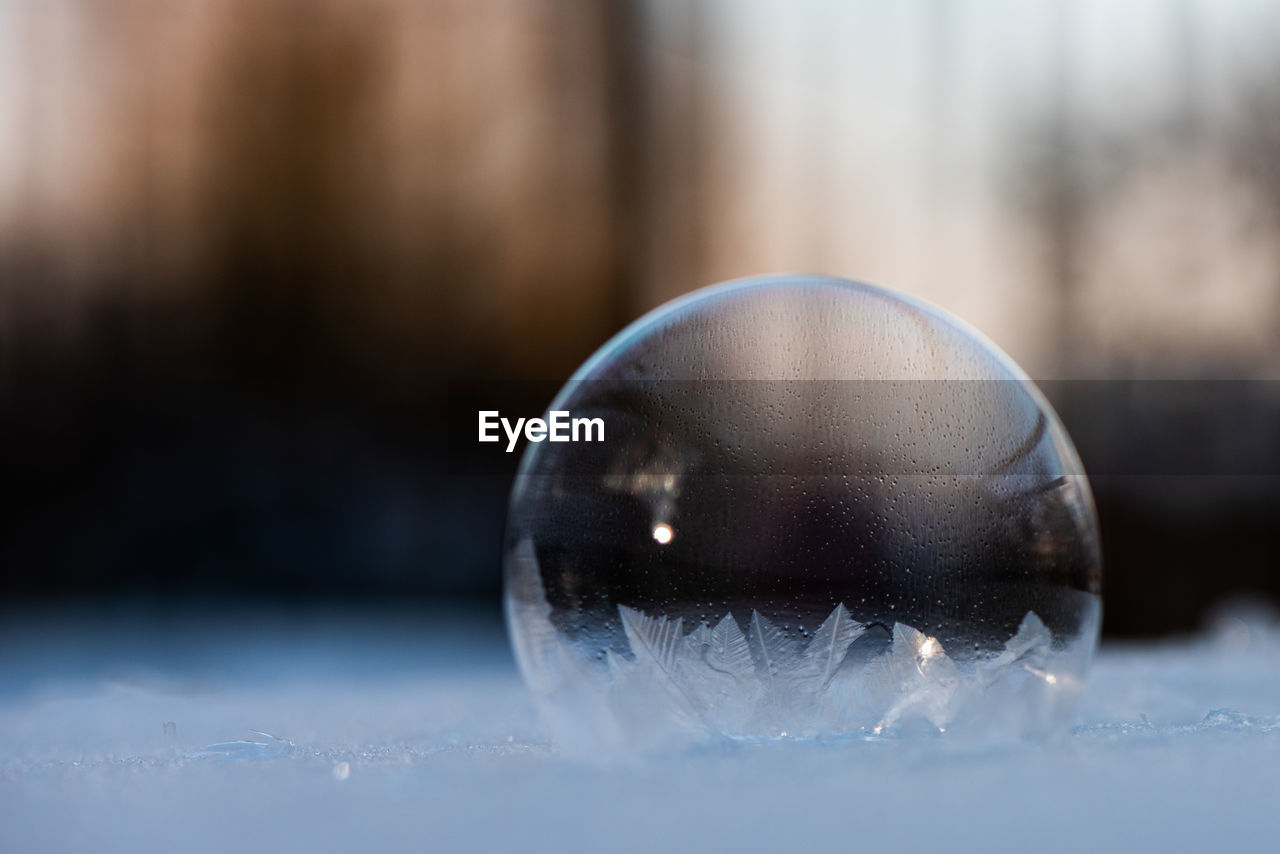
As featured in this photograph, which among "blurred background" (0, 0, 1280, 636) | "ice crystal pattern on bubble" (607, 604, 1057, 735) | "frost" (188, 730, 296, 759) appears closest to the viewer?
"ice crystal pattern on bubble" (607, 604, 1057, 735)

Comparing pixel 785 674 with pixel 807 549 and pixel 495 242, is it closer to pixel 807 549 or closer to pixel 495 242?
pixel 807 549

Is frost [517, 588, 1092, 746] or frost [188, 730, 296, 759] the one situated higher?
frost [517, 588, 1092, 746]

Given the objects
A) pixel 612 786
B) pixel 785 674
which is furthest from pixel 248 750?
pixel 785 674

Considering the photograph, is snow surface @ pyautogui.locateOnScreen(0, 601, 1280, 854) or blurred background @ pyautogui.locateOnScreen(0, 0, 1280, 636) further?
blurred background @ pyautogui.locateOnScreen(0, 0, 1280, 636)

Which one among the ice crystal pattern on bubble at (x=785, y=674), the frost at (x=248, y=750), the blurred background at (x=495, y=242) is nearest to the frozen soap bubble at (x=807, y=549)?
the ice crystal pattern on bubble at (x=785, y=674)

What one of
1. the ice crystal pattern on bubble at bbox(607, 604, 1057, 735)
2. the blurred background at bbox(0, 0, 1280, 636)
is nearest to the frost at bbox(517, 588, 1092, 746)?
the ice crystal pattern on bubble at bbox(607, 604, 1057, 735)

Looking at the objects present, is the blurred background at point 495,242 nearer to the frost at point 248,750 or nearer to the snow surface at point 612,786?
the snow surface at point 612,786

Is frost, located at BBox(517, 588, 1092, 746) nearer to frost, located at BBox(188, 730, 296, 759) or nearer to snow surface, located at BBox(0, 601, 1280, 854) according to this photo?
snow surface, located at BBox(0, 601, 1280, 854)
